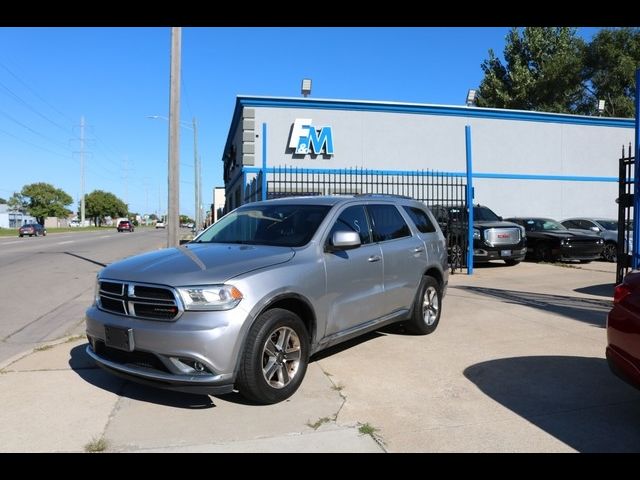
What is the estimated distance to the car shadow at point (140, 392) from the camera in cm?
444

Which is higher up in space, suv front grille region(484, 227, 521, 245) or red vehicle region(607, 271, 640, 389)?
suv front grille region(484, 227, 521, 245)

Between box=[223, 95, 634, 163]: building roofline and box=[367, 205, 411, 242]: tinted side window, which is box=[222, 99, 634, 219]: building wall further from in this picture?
box=[367, 205, 411, 242]: tinted side window

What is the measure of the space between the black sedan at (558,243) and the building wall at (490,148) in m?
4.66

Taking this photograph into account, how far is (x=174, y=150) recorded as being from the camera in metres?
11.1

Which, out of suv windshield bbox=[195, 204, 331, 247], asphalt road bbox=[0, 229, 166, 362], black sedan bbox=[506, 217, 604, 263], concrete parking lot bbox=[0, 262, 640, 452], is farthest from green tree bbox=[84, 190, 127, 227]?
suv windshield bbox=[195, 204, 331, 247]

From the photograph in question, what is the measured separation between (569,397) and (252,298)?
2.83m

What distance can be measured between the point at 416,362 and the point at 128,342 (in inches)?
116

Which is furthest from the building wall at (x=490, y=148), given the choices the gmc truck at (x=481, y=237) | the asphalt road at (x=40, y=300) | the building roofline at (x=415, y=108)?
the asphalt road at (x=40, y=300)

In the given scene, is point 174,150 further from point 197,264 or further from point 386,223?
point 197,264

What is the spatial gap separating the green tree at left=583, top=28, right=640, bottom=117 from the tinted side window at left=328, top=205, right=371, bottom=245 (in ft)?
115

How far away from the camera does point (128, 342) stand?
417 centimetres

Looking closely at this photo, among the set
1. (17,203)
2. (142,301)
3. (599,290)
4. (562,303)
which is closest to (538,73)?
(599,290)

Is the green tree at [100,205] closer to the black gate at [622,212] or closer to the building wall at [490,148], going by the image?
the building wall at [490,148]

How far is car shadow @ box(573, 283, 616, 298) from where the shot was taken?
1008cm
